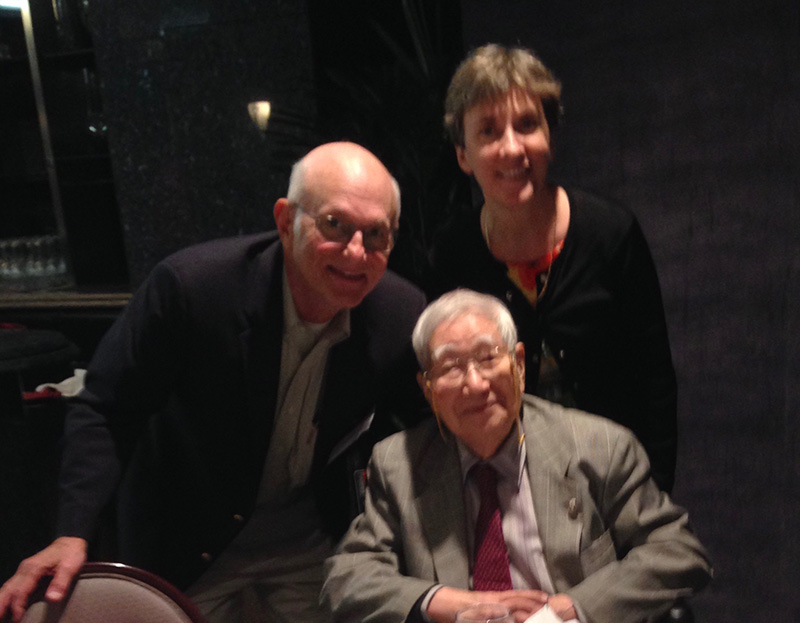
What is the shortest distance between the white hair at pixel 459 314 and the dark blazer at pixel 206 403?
0.88 ft

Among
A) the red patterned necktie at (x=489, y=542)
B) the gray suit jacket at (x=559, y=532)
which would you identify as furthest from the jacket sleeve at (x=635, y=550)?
the red patterned necktie at (x=489, y=542)

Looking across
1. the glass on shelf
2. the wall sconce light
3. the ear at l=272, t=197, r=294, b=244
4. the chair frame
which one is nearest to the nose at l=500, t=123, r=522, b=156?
the ear at l=272, t=197, r=294, b=244

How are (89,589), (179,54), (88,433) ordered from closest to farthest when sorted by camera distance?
(89,589)
(88,433)
(179,54)

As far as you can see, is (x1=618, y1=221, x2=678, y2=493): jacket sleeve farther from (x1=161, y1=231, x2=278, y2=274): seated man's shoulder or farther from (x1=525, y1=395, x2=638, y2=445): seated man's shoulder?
(x1=161, y1=231, x2=278, y2=274): seated man's shoulder

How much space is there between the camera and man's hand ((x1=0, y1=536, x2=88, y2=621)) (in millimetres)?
1489

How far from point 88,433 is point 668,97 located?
1.89 meters

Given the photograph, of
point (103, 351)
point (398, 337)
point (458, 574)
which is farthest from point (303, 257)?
point (458, 574)

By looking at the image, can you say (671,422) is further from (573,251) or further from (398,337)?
(398,337)

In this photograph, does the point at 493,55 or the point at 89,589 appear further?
the point at 493,55

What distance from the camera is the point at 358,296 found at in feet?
5.69

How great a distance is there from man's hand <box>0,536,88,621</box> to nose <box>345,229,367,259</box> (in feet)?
2.59

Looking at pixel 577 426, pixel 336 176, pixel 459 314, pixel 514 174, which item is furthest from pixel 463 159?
pixel 577 426

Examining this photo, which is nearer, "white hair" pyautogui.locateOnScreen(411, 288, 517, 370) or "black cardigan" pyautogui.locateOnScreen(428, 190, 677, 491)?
"white hair" pyautogui.locateOnScreen(411, 288, 517, 370)

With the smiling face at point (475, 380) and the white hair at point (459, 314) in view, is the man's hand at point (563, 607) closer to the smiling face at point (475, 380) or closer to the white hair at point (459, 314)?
the smiling face at point (475, 380)
